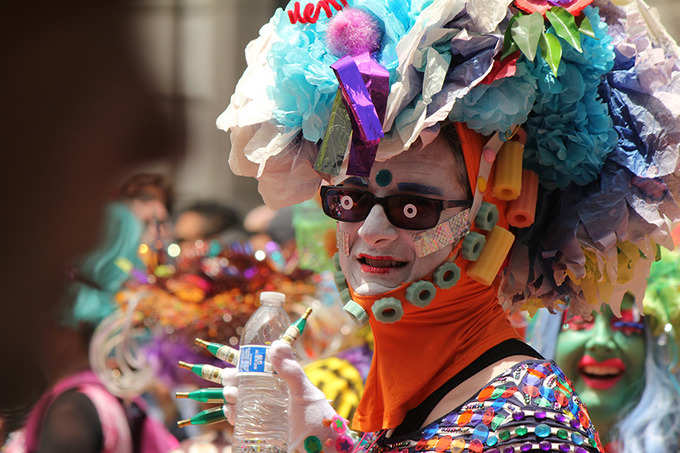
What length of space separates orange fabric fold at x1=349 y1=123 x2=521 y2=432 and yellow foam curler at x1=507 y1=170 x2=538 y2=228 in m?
0.03

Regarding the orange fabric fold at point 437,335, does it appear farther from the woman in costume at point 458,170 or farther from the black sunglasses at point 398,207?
the black sunglasses at point 398,207

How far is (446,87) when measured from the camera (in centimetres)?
215

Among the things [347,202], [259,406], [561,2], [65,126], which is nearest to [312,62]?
[347,202]

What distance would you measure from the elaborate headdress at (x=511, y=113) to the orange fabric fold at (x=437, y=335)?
0.07 m

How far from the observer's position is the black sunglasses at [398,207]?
7.30 ft

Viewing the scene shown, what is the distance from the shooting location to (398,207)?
2.23 m

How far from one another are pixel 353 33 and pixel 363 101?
0.59ft

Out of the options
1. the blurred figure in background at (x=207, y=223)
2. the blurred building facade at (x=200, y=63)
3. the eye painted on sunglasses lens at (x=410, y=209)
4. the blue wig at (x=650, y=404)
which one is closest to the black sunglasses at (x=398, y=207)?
the eye painted on sunglasses lens at (x=410, y=209)

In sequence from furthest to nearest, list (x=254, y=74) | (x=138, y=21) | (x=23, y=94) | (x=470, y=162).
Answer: (x=138, y=21)
(x=23, y=94)
(x=254, y=74)
(x=470, y=162)

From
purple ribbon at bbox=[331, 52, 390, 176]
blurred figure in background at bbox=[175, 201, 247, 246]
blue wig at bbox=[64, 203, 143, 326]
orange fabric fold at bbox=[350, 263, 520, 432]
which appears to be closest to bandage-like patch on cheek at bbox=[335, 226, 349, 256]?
orange fabric fold at bbox=[350, 263, 520, 432]

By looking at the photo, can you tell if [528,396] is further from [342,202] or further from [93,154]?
[93,154]

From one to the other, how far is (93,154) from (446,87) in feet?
20.5

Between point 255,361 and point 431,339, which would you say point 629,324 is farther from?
point 255,361

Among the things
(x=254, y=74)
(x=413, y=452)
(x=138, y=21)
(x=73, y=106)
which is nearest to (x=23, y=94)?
(x=73, y=106)
